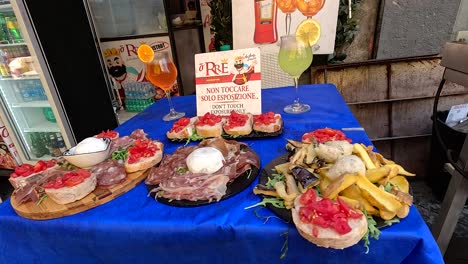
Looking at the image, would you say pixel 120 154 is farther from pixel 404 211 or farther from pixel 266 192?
pixel 404 211

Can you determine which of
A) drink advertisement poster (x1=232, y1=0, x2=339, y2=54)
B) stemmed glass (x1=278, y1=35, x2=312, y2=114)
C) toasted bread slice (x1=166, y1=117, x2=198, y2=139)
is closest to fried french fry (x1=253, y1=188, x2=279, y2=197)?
toasted bread slice (x1=166, y1=117, x2=198, y2=139)

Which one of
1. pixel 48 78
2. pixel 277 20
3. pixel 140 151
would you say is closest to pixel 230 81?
pixel 140 151

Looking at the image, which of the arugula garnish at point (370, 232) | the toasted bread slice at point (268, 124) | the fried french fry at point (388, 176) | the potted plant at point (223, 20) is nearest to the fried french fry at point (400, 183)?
the fried french fry at point (388, 176)

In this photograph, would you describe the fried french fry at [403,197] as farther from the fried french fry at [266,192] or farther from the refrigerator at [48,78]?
the refrigerator at [48,78]

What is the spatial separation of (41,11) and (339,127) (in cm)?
257

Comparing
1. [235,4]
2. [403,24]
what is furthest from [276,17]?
[403,24]

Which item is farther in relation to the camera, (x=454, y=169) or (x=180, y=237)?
(x=454, y=169)

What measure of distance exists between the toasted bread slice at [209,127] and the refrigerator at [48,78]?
1.94 metres

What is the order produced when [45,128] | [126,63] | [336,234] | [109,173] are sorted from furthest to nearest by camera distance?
[126,63] → [45,128] → [109,173] → [336,234]

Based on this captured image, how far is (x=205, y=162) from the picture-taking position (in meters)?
0.79

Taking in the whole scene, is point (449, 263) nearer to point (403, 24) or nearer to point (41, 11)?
point (403, 24)

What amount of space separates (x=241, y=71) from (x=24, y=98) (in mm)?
2695

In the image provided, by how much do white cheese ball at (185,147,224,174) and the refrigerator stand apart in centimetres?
217

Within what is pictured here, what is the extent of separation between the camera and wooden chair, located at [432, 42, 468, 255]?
1.06 meters
